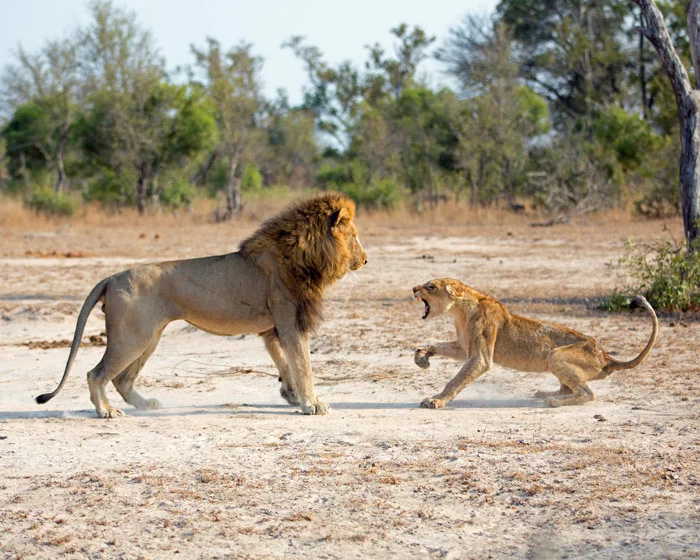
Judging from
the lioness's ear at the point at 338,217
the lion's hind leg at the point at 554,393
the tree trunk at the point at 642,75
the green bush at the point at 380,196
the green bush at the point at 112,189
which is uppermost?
the tree trunk at the point at 642,75

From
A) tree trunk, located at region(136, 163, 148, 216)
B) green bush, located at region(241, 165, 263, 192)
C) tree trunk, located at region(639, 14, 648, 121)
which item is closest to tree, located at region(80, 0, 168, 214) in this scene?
tree trunk, located at region(136, 163, 148, 216)

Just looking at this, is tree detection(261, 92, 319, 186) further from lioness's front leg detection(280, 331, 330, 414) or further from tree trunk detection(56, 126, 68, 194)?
lioness's front leg detection(280, 331, 330, 414)

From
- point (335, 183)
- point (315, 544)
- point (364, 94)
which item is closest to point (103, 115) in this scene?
point (335, 183)

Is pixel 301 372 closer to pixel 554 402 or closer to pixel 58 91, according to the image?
pixel 554 402

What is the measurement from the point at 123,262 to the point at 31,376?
848 centimetres

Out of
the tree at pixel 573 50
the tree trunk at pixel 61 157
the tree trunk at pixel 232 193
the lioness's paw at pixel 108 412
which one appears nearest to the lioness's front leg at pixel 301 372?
the lioness's paw at pixel 108 412

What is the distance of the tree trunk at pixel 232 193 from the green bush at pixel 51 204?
4.33 m

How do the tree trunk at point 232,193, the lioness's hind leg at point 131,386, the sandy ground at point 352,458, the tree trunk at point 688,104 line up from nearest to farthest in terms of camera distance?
the sandy ground at point 352,458, the lioness's hind leg at point 131,386, the tree trunk at point 688,104, the tree trunk at point 232,193

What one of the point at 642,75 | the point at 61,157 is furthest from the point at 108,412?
the point at 642,75

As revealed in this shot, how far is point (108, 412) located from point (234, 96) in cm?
2351

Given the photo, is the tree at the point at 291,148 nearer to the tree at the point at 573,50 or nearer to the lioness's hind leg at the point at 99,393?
the tree at the point at 573,50

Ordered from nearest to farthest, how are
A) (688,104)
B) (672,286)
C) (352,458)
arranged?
(352,458) < (672,286) < (688,104)

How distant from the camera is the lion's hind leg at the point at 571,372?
598 centimetres

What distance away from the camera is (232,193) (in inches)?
1073
